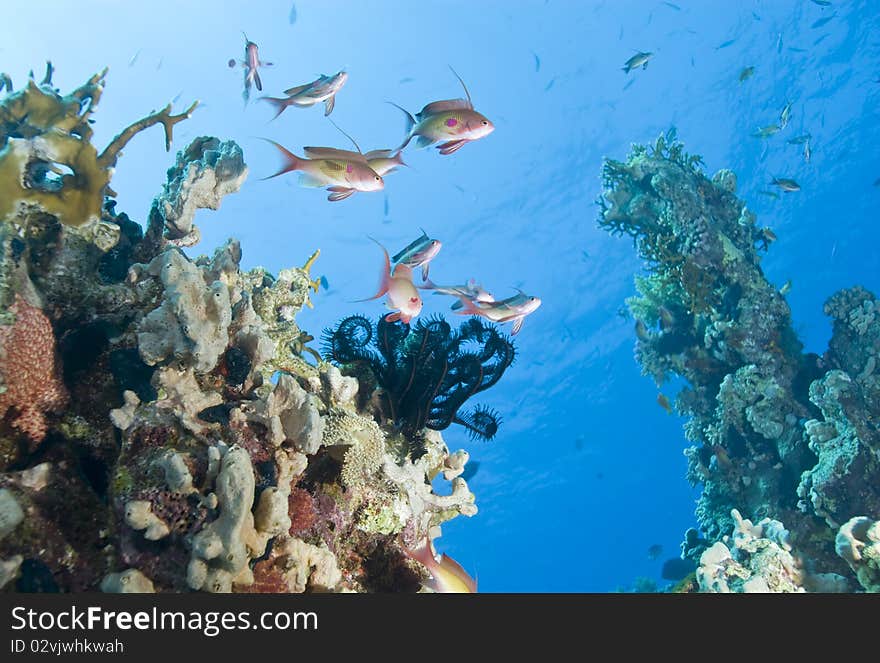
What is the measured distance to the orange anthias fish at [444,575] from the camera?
11.1 feet

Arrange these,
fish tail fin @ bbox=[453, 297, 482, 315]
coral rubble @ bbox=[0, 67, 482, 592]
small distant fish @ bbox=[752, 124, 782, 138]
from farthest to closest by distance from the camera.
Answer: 1. small distant fish @ bbox=[752, 124, 782, 138]
2. fish tail fin @ bbox=[453, 297, 482, 315]
3. coral rubble @ bbox=[0, 67, 482, 592]

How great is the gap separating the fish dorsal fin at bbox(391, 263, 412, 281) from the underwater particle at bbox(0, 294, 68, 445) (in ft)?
7.83

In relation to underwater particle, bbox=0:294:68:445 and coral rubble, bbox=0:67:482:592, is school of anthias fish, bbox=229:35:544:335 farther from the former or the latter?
underwater particle, bbox=0:294:68:445

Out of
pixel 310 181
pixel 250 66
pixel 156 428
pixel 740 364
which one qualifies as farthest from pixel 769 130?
pixel 156 428

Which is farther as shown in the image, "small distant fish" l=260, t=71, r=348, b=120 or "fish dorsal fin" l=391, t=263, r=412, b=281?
"small distant fish" l=260, t=71, r=348, b=120

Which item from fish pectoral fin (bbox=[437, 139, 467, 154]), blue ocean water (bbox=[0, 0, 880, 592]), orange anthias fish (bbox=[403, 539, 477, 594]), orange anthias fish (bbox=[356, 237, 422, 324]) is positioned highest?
blue ocean water (bbox=[0, 0, 880, 592])

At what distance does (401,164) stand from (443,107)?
0.62 meters

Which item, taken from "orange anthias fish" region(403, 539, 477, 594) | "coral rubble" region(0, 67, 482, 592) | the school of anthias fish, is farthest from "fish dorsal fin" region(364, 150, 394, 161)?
"orange anthias fish" region(403, 539, 477, 594)

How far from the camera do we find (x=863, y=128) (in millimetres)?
43406

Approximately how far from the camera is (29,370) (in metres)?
2.88

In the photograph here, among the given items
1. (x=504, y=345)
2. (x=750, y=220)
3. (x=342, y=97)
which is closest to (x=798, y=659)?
(x=504, y=345)

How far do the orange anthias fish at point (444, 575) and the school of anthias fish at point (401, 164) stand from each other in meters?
1.87

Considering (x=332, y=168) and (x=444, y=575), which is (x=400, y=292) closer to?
(x=332, y=168)

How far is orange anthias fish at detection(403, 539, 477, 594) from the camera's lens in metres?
3.39
